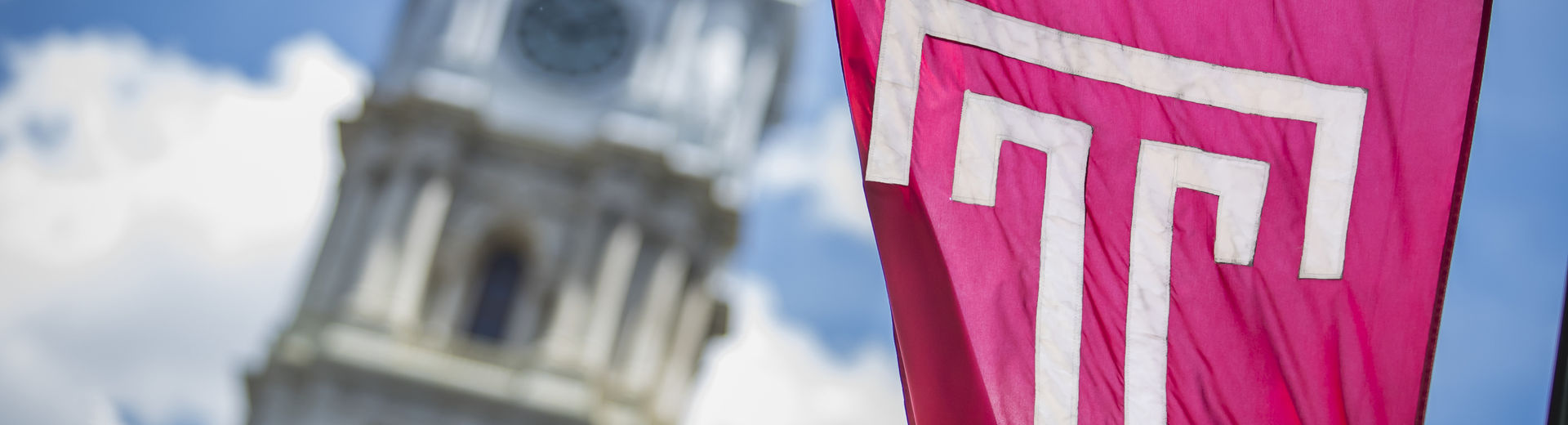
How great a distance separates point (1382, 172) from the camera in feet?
22.4

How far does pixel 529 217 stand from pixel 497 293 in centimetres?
174

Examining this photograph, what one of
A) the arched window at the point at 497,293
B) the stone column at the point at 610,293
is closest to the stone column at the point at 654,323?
the stone column at the point at 610,293

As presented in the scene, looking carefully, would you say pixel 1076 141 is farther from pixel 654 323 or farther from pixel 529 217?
pixel 529 217

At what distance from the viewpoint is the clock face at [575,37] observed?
43.2 metres

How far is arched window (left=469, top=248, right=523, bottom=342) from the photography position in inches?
1635

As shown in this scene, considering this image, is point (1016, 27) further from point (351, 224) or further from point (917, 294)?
point (351, 224)

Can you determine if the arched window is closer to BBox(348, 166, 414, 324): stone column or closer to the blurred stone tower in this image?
the blurred stone tower

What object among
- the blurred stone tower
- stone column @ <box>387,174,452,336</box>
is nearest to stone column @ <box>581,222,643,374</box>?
the blurred stone tower

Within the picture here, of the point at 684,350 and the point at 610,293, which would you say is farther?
the point at 684,350

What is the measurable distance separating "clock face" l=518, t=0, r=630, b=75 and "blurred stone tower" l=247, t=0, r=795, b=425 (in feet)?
0.13

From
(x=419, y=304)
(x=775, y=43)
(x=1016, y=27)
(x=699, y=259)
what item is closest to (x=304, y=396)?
(x=419, y=304)

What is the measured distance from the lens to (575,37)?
43344 millimetres

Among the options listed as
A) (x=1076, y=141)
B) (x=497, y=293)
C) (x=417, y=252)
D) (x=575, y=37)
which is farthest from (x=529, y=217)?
(x=1076, y=141)

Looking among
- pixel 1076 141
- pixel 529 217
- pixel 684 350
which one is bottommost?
pixel 1076 141
